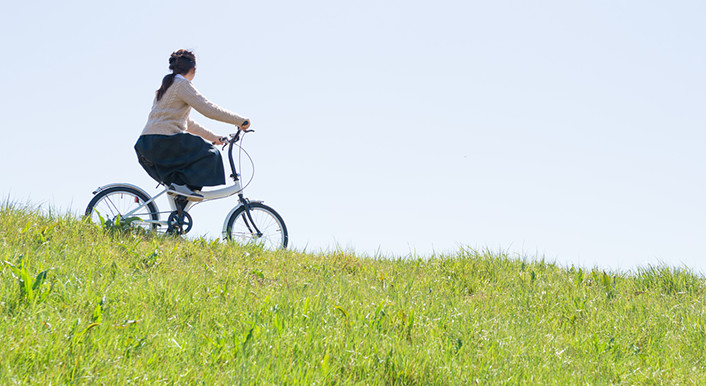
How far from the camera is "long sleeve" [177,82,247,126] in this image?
736 cm

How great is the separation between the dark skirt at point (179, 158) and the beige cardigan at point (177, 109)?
13cm

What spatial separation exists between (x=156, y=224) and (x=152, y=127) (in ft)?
4.19

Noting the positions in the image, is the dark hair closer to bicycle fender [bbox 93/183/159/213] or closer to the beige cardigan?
the beige cardigan

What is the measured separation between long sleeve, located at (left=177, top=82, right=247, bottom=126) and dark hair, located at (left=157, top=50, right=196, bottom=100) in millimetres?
281

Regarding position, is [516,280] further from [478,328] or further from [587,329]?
[478,328]

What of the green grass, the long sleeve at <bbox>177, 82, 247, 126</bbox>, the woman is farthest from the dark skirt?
the green grass

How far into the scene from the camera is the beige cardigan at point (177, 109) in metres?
7.38

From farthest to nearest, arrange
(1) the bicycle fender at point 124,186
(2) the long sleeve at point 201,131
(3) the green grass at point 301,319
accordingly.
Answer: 1. (2) the long sleeve at point 201,131
2. (1) the bicycle fender at point 124,186
3. (3) the green grass at point 301,319

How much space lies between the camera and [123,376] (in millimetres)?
3068

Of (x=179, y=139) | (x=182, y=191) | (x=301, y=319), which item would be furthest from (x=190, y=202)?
(x=301, y=319)

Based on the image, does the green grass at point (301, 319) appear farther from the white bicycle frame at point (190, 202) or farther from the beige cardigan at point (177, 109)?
the beige cardigan at point (177, 109)

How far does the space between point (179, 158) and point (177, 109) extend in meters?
0.64

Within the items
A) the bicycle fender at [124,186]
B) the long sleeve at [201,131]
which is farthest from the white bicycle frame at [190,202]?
the long sleeve at [201,131]

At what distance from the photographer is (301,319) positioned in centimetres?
428
